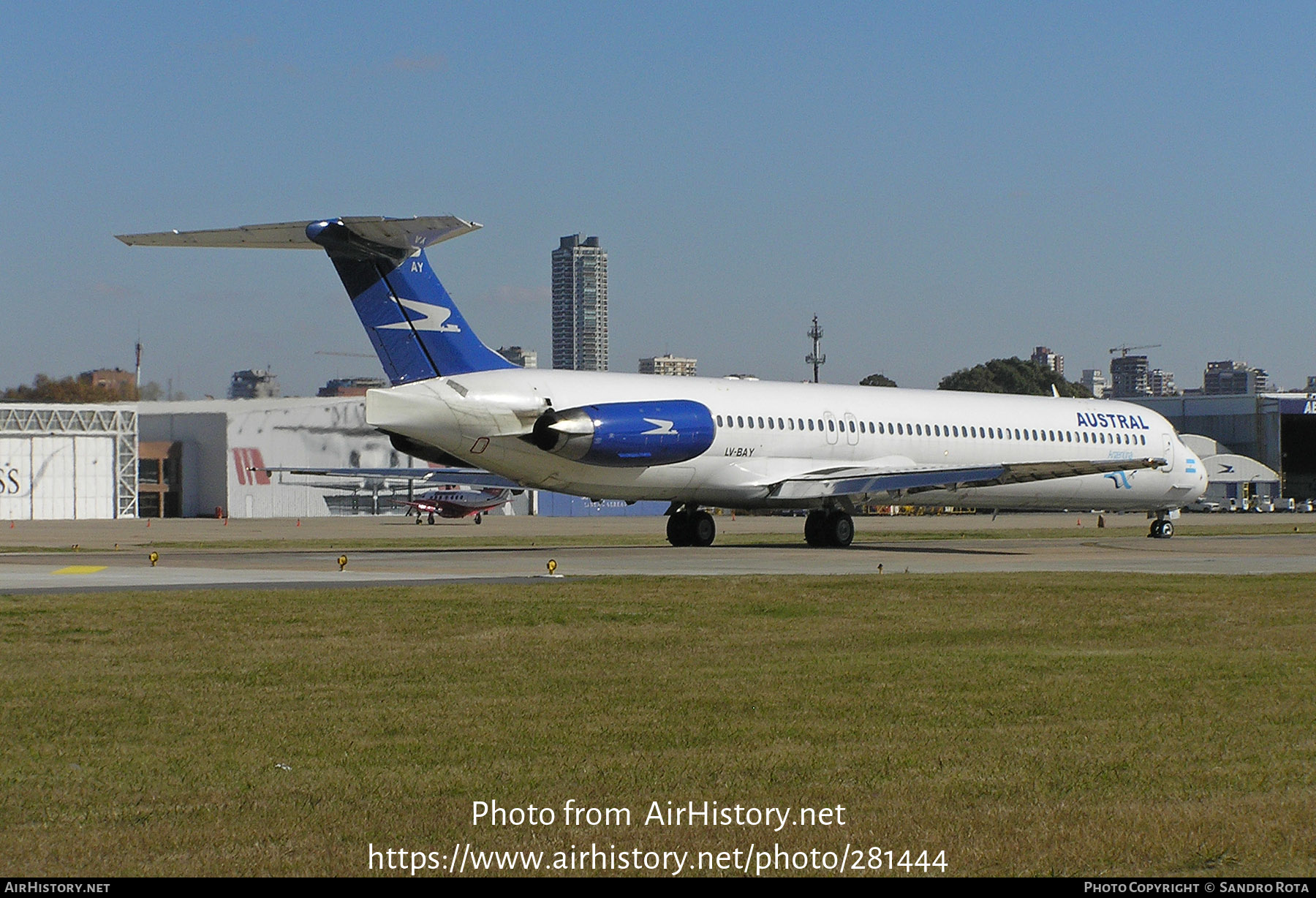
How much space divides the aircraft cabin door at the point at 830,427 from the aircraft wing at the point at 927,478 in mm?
967

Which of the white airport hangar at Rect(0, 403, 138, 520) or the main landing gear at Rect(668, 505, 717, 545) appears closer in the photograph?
the main landing gear at Rect(668, 505, 717, 545)

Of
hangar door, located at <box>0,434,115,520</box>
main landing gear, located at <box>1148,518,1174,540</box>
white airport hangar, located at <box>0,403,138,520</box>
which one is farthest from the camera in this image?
white airport hangar, located at <box>0,403,138,520</box>

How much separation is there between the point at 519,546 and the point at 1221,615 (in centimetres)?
2373

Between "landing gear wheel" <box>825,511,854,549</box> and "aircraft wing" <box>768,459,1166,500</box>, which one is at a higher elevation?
"aircraft wing" <box>768,459,1166,500</box>

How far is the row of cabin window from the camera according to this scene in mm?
35094

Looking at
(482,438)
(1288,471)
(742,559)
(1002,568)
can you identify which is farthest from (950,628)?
(1288,471)

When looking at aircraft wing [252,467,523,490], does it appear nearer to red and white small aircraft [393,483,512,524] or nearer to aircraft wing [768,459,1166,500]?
aircraft wing [768,459,1166,500]

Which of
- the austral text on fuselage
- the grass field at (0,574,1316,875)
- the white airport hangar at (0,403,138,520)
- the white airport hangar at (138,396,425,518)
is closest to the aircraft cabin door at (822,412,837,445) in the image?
the austral text on fuselage

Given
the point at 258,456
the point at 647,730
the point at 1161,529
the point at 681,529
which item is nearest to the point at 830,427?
the point at 681,529

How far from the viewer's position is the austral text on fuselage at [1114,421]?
42625 millimetres

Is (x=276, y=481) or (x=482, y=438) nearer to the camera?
(x=482, y=438)

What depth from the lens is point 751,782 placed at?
8211mm

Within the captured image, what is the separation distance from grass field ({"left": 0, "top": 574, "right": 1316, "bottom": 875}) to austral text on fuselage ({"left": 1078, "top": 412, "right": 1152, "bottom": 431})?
25.9 m

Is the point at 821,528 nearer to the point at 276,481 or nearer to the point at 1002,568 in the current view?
the point at 1002,568
